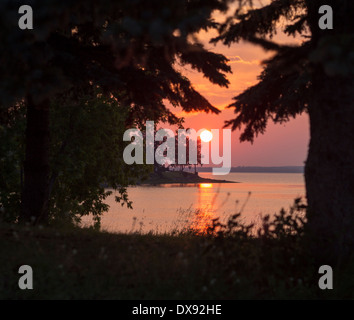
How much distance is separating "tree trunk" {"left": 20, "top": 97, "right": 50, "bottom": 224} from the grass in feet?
11.5

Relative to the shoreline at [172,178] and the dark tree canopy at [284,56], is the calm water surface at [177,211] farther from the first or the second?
the shoreline at [172,178]

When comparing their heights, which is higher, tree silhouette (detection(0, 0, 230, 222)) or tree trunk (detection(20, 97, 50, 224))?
tree silhouette (detection(0, 0, 230, 222))

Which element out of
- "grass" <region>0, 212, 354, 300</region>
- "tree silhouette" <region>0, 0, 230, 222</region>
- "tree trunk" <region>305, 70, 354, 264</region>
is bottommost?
"grass" <region>0, 212, 354, 300</region>

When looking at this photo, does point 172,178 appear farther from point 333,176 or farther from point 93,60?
point 333,176

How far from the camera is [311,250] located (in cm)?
840

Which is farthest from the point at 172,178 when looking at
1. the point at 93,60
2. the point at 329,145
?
the point at 329,145

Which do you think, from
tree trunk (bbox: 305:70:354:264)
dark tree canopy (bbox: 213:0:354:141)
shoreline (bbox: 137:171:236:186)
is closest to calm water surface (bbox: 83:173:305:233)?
tree trunk (bbox: 305:70:354:264)

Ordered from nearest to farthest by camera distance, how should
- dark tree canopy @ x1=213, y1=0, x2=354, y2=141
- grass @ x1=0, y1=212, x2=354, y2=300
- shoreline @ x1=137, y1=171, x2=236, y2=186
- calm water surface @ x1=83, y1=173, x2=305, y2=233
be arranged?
dark tree canopy @ x1=213, y1=0, x2=354, y2=141 < grass @ x1=0, y1=212, x2=354, y2=300 < calm water surface @ x1=83, y1=173, x2=305, y2=233 < shoreline @ x1=137, y1=171, x2=236, y2=186

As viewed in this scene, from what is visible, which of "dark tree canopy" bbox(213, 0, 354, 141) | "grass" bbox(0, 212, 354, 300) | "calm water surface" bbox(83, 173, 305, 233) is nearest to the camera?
"dark tree canopy" bbox(213, 0, 354, 141)

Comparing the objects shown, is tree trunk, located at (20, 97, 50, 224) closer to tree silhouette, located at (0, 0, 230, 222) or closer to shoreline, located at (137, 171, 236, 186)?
tree silhouette, located at (0, 0, 230, 222)

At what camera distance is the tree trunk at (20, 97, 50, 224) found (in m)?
12.2

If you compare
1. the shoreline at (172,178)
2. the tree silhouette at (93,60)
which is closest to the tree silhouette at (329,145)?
the tree silhouette at (93,60)
